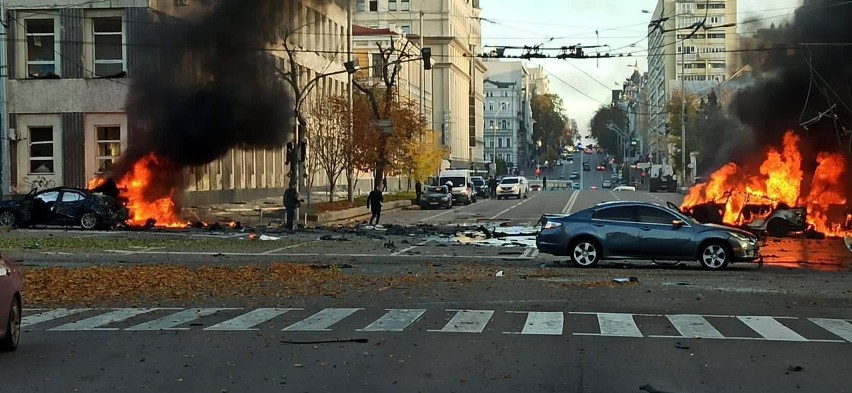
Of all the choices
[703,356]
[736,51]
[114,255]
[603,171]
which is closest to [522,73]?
[603,171]

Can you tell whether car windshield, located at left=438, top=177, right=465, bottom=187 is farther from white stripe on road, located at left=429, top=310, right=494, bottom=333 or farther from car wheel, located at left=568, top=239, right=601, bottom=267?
white stripe on road, located at left=429, top=310, right=494, bottom=333

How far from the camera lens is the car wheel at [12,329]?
9570 millimetres

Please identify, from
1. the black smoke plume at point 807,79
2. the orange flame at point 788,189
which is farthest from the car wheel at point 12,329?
the black smoke plume at point 807,79

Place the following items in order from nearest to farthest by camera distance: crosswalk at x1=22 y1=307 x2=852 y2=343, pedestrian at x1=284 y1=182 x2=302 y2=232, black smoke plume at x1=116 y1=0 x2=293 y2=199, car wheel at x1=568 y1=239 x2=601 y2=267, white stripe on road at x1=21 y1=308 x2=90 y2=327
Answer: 1. crosswalk at x1=22 y1=307 x2=852 y2=343
2. white stripe on road at x1=21 y1=308 x2=90 y2=327
3. car wheel at x1=568 y1=239 x2=601 y2=267
4. black smoke plume at x1=116 y1=0 x2=293 y2=199
5. pedestrian at x1=284 y1=182 x2=302 y2=232

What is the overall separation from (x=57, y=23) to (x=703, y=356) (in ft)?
128

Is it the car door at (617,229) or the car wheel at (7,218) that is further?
the car wheel at (7,218)

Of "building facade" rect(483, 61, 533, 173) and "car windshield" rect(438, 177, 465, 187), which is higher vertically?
"building facade" rect(483, 61, 533, 173)

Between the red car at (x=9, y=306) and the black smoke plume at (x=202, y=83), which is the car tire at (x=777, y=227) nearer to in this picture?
the black smoke plume at (x=202, y=83)

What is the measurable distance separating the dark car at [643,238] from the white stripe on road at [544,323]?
7525mm

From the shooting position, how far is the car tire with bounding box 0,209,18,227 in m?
33.6

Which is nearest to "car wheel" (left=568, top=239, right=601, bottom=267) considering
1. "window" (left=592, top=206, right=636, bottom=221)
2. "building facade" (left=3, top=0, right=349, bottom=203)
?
"window" (left=592, top=206, right=636, bottom=221)

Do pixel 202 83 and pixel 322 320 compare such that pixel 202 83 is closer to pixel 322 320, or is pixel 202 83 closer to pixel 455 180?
pixel 322 320

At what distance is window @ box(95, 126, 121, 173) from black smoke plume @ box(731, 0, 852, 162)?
26033mm

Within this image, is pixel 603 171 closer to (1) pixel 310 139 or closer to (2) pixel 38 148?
(1) pixel 310 139
